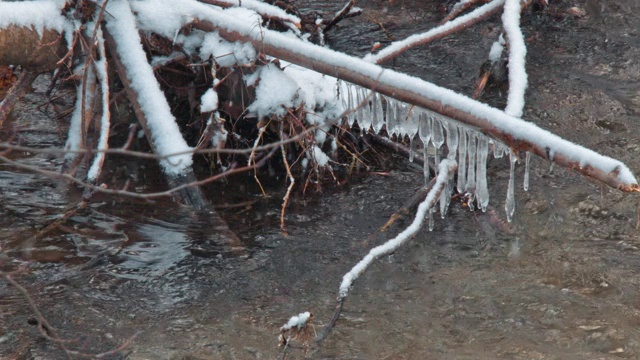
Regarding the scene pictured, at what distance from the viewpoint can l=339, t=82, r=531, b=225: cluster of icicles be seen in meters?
4.80

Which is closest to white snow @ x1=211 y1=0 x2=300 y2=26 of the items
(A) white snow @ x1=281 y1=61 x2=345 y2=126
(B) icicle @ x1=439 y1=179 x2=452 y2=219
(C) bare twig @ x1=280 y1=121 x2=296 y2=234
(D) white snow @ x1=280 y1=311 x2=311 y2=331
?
(A) white snow @ x1=281 y1=61 x2=345 y2=126

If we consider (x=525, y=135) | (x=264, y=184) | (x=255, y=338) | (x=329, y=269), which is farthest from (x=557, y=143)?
(x=264, y=184)

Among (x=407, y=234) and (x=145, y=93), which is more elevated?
(x=145, y=93)

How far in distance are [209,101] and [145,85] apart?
17.3 inches

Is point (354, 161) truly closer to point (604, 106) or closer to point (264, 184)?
point (264, 184)

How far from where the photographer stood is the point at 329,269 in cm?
474

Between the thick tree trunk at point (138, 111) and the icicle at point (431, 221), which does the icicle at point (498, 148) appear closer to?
the icicle at point (431, 221)

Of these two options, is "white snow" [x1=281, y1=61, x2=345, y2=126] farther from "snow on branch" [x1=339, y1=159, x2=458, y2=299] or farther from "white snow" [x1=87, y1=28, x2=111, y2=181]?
"white snow" [x1=87, y1=28, x2=111, y2=181]

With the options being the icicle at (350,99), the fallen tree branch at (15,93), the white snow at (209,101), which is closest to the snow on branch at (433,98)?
the icicle at (350,99)

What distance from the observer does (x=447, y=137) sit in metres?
4.92

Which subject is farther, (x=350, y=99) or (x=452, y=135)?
(x=350, y=99)

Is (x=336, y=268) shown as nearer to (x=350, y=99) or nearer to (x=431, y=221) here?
(x=431, y=221)

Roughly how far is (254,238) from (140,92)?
1221mm

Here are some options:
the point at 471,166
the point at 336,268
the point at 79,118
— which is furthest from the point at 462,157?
the point at 79,118
